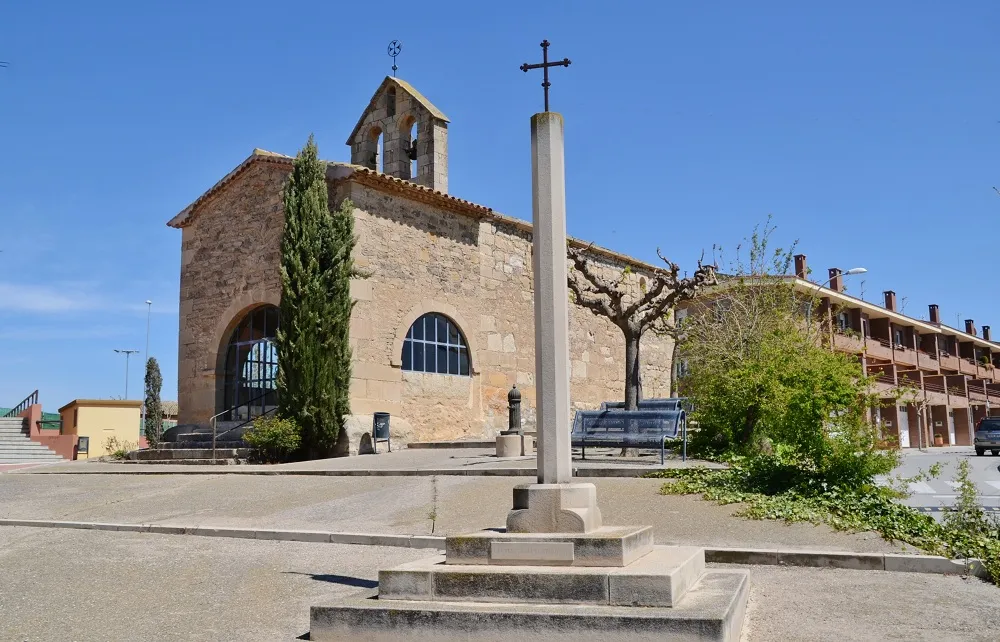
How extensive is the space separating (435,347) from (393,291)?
1.64 meters

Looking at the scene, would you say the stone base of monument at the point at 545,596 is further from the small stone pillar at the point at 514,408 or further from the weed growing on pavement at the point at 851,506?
the small stone pillar at the point at 514,408

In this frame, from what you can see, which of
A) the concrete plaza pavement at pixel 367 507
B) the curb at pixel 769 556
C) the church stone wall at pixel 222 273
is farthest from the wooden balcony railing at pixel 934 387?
the curb at pixel 769 556

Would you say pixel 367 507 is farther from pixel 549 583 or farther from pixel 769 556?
pixel 549 583

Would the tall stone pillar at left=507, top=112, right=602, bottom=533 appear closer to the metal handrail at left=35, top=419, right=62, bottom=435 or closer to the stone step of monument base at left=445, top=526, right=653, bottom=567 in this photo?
the stone step of monument base at left=445, top=526, right=653, bottom=567

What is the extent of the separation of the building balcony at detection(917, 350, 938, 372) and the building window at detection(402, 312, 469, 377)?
1517 inches

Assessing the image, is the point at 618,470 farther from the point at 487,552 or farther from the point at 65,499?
the point at 65,499

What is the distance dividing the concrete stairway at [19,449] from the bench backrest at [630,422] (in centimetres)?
2041

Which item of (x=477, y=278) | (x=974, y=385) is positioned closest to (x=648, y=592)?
(x=477, y=278)

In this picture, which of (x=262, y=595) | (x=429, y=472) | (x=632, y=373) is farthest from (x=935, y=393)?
(x=262, y=595)

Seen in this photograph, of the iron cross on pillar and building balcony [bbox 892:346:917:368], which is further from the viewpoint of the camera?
building balcony [bbox 892:346:917:368]

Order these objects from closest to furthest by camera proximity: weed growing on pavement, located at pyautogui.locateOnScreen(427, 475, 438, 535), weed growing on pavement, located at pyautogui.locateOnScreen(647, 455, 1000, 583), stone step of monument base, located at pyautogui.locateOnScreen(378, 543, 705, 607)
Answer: stone step of monument base, located at pyautogui.locateOnScreen(378, 543, 705, 607) → weed growing on pavement, located at pyautogui.locateOnScreen(647, 455, 1000, 583) → weed growing on pavement, located at pyautogui.locateOnScreen(427, 475, 438, 535)

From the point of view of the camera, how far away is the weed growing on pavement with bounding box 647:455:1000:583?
6.82 metres

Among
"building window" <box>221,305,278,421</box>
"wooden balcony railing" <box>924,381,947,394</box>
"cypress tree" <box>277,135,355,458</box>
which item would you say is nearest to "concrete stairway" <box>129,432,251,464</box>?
"building window" <box>221,305,278,421</box>

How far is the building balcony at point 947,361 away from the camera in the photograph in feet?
171
